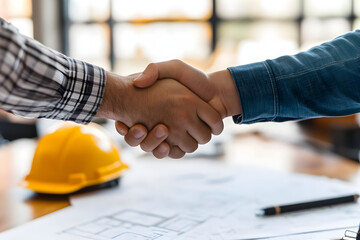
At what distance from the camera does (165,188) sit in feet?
3.69

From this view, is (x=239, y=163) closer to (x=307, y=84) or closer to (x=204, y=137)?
(x=204, y=137)

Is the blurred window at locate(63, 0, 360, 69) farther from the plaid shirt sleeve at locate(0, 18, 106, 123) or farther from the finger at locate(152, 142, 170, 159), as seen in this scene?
the plaid shirt sleeve at locate(0, 18, 106, 123)

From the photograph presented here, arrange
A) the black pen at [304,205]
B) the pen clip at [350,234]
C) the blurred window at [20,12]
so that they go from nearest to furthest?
the pen clip at [350,234]
the black pen at [304,205]
the blurred window at [20,12]

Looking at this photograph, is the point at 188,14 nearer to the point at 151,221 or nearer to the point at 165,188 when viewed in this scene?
the point at 165,188

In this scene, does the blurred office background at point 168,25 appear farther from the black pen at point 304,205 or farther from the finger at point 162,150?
the black pen at point 304,205

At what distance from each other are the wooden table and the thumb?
1.05 ft

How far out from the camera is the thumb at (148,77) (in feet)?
3.47

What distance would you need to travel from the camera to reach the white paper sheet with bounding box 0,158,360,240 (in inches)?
31.2

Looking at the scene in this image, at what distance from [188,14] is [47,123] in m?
1.94

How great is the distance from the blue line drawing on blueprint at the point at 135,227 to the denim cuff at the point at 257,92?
287 millimetres

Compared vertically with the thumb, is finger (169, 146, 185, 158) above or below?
below

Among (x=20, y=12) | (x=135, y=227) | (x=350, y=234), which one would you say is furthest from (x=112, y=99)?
(x=20, y=12)

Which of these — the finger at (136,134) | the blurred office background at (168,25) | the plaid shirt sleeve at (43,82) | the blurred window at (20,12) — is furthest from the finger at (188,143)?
the blurred window at (20,12)

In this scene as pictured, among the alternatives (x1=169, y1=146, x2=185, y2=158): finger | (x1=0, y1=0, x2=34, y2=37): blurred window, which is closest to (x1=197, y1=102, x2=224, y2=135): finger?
(x1=169, y1=146, x2=185, y2=158): finger
